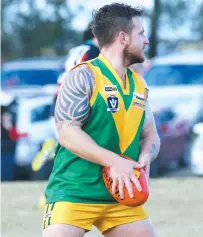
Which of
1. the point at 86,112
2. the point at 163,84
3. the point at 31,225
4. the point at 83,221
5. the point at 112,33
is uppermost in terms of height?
the point at 112,33

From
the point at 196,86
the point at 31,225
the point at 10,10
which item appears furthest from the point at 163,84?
the point at 10,10

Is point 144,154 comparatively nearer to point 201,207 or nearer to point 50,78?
point 201,207

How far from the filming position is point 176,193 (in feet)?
38.3

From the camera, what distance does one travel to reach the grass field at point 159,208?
9078mm

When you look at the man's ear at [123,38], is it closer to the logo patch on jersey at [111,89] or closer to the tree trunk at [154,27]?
the logo patch on jersey at [111,89]

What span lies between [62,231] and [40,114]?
10.3 metres

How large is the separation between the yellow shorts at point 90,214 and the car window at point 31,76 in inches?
705

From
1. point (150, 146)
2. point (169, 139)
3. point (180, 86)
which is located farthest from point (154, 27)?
point (150, 146)

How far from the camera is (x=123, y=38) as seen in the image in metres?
5.37

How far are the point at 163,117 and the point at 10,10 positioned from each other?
74.6ft

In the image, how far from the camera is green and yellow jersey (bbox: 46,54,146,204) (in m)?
5.25

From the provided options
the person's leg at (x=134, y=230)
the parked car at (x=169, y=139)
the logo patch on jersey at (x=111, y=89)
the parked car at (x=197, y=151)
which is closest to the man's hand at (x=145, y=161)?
the person's leg at (x=134, y=230)

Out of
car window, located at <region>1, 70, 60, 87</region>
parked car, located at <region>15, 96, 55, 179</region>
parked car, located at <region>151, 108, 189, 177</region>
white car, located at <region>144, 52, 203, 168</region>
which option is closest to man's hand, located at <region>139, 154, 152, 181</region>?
parked car, located at <region>15, 96, 55, 179</region>

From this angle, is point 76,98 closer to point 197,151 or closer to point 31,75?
point 197,151
